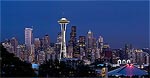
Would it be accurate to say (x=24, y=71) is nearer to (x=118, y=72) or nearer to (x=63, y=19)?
(x=118, y=72)

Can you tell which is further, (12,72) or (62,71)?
(62,71)

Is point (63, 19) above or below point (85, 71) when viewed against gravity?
above

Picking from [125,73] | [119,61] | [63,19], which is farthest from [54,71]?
[63,19]

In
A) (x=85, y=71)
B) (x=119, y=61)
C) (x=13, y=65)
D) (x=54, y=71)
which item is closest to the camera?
(x=13, y=65)

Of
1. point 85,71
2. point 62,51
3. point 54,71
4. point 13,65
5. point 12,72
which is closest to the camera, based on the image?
point 12,72

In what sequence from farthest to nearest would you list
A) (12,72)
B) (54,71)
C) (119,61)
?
(119,61) → (54,71) → (12,72)

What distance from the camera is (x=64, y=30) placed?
281 ft

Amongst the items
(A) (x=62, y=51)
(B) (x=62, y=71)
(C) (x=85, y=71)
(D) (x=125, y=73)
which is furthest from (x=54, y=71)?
(A) (x=62, y=51)

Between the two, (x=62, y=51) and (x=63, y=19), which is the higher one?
(x=63, y=19)

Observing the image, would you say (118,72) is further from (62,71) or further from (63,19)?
(63,19)

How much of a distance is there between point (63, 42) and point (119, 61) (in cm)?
1271

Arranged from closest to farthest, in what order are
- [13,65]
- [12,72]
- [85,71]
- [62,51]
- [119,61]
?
[12,72], [13,65], [85,71], [119,61], [62,51]

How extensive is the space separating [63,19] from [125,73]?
7035 centimetres

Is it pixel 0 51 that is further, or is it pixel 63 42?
pixel 63 42
